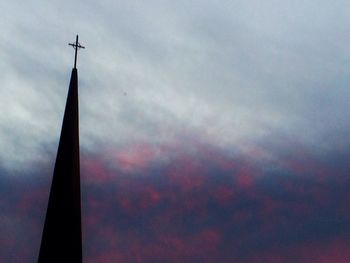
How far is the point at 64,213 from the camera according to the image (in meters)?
31.5

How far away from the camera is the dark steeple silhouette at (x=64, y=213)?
3117 centimetres

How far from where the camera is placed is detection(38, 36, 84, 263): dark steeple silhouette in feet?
102

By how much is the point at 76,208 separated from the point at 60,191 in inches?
45.4

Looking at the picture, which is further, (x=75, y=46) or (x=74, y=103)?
(x=75, y=46)

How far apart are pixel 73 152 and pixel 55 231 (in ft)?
13.4

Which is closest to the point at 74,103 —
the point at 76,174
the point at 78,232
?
the point at 76,174

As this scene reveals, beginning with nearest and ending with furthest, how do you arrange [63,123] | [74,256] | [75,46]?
[74,256] → [63,123] → [75,46]

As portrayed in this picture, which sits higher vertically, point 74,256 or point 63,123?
point 63,123

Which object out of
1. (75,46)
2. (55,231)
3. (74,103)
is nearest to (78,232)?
(55,231)

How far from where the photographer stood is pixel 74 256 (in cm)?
3116

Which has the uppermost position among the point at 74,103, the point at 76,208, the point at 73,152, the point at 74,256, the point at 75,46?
the point at 75,46

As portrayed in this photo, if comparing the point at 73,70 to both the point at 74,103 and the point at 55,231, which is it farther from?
the point at 55,231

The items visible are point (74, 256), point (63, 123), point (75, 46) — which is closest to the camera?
point (74, 256)

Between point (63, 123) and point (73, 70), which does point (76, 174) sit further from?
point (73, 70)
